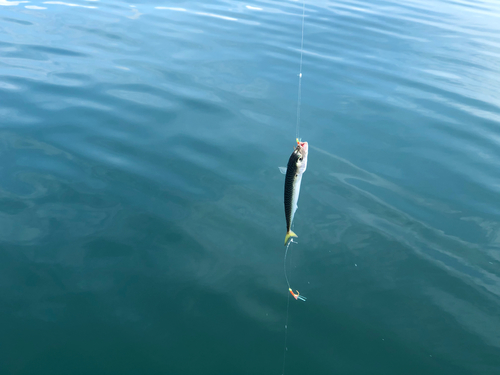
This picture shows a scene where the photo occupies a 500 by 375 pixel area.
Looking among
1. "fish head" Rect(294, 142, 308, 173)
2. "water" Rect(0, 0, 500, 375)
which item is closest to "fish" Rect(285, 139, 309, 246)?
"fish head" Rect(294, 142, 308, 173)

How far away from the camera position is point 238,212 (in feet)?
21.1

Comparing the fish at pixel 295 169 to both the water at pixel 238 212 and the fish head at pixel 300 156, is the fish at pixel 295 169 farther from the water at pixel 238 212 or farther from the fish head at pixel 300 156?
the water at pixel 238 212

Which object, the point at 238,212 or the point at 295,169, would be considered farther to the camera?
the point at 238,212

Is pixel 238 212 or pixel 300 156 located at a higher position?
pixel 300 156

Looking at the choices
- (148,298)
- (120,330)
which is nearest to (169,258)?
(148,298)

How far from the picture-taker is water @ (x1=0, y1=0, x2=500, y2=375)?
4625 mm

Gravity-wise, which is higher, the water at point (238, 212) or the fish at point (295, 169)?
the fish at point (295, 169)

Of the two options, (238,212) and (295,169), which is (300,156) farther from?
(238,212)

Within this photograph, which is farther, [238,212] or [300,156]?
[238,212]

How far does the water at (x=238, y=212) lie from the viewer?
15.2 feet

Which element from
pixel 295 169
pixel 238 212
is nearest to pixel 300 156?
pixel 295 169

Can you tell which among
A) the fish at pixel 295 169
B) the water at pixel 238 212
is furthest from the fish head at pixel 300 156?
the water at pixel 238 212

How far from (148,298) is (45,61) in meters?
8.74

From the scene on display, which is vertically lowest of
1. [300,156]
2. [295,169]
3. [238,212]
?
[238,212]
